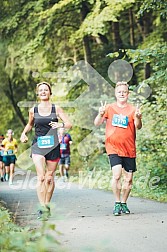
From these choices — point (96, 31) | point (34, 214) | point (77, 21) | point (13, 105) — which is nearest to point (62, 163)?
point (96, 31)

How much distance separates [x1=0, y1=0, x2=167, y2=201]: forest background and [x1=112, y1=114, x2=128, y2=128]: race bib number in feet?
20.7

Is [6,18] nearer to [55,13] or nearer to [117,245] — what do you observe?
[55,13]

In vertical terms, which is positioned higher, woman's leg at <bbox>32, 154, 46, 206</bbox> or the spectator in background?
woman's leg at <bbox>32, 154, 46, 206</bbox>

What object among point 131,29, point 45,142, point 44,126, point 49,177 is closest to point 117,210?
point 49,177

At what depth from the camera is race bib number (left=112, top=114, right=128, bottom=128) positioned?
30.8ft

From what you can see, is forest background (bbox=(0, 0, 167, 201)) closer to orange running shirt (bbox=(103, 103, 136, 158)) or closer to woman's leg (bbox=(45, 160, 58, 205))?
orange running shirt (bbox=(103, 103, 136, 158))

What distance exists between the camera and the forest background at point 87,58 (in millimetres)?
18344

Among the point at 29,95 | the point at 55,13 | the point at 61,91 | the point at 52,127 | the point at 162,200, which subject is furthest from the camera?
→ the point at 29,95

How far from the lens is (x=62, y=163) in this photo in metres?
20.8

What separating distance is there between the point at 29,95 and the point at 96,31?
48.7 feet

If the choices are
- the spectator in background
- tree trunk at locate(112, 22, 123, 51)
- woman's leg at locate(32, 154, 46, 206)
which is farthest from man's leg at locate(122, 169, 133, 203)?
tree trunk at locate(112, 22, 123, 51)

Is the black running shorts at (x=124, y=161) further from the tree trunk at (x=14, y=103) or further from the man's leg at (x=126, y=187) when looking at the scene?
the tree trunk at (x=14, y=103)

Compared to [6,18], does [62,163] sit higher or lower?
lower

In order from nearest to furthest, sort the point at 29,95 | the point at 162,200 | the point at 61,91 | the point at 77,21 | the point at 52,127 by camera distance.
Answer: the point at 52,127, the point at 162,200, the point at 77,21, the point at 61,91, the point at 29,95
